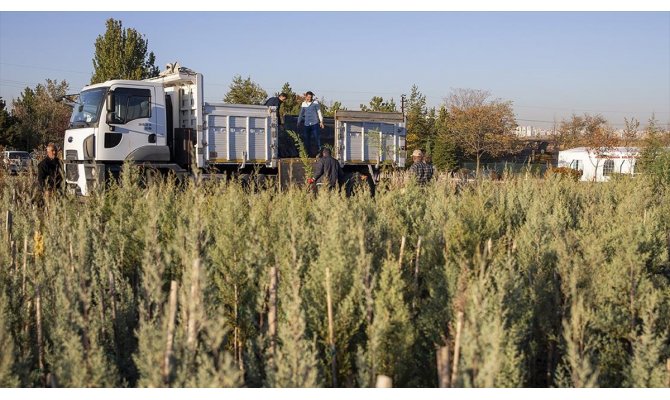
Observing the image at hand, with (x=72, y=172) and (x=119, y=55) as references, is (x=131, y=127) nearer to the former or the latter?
(x=72, y=172)

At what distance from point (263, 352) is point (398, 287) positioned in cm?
89

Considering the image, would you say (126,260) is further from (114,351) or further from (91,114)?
(91,114)

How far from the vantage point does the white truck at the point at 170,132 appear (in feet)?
41.5

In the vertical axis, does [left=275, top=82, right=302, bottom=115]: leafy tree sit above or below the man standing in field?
above

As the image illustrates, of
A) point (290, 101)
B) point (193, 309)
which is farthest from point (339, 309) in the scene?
point (290, 101)

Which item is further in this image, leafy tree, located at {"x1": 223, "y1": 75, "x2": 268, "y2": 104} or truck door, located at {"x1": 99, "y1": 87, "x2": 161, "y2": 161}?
leafy tree, located at {"x1": 223, "y1": 75, "x2": 268, "y2": 104}

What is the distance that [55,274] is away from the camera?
4.75 metres

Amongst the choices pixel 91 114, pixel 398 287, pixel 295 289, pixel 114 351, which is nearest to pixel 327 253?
pixel 398 287

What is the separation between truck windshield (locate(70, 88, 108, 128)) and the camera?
12.7 meters

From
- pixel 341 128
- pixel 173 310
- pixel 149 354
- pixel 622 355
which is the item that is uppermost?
pixel 341 128

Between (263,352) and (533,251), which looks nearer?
(263,352)

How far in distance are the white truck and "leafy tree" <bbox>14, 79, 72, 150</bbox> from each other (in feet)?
89.2

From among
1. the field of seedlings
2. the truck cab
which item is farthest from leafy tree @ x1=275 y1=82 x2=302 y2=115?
the field of seedlings

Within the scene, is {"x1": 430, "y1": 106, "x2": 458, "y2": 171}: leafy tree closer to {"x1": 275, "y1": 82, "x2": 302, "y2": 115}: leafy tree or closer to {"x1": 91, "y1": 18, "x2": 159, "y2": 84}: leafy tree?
{"x1": 275, "y1": 82, "x2": 302, "y2": 115}: leafy tree
